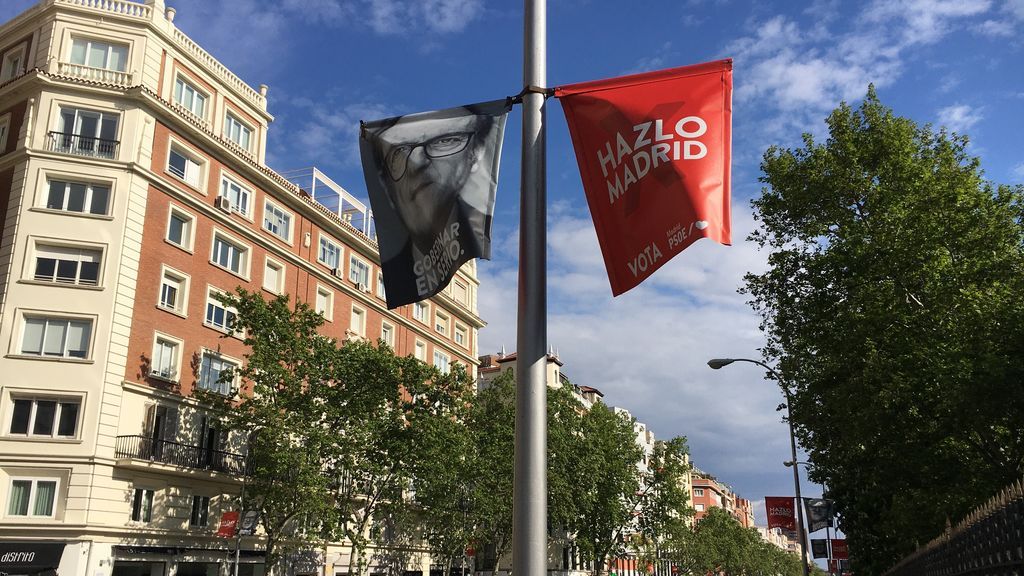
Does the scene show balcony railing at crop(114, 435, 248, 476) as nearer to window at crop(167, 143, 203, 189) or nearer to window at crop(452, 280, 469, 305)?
window at crop(167, 143, 203, 189)

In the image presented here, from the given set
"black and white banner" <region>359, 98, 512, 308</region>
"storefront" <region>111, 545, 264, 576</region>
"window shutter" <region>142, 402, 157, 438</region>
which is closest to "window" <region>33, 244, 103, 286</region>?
"window shutter" <region>142, 402, 157, 438</region>

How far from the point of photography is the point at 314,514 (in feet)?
116

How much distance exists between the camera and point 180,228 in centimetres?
3522

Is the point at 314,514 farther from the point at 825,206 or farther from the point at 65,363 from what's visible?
the point at 825,206

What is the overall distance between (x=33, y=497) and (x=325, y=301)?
60.6ft

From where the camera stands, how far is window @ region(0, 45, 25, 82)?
34844 mm

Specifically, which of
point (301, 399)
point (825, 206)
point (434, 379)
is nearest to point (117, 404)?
point (301, 399)

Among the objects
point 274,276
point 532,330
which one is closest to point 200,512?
point 274,276

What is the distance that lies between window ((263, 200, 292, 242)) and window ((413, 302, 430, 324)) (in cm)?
1300

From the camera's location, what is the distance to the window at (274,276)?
39.8 meters

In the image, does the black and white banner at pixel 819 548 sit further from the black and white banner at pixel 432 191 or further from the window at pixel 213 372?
the black and white banner at pixel 432 191

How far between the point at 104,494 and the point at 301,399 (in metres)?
7.61

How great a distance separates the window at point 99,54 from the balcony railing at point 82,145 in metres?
3.39

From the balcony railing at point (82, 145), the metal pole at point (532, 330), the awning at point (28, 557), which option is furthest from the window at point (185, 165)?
the metal pole at point (532, 330)
